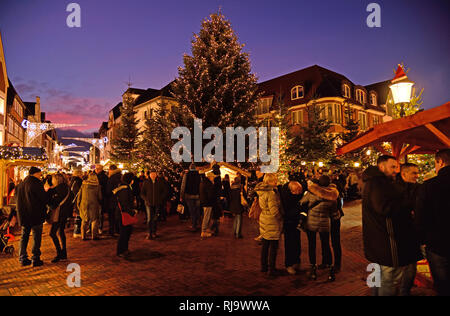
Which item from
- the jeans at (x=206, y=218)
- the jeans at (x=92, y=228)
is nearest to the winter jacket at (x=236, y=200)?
the jeans at (x=206, y=218)

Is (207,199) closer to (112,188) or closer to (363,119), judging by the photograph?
(112,188)

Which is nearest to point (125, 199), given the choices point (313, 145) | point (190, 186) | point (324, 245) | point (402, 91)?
point (190, 186)

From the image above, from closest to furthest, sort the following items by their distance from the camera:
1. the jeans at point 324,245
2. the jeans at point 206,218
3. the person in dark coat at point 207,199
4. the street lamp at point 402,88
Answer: the jeans at point 324,245 → the street lamp at point 402,88 → the jeans at point 206,218 → the person in dark coat at point 207,199

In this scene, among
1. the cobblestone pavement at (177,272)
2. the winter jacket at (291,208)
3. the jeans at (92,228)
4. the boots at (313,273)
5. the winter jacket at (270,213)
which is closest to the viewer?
the cobblestone pavement at (177,272)

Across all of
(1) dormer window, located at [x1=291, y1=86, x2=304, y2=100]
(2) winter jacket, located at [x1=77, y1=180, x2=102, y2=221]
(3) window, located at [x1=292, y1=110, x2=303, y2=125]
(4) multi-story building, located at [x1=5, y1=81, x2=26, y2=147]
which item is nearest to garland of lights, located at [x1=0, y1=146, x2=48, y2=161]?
(2) winter jacket, located at [x1=77, y1=180, x2=102, y2=221]

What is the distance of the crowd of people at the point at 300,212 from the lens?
134 inches

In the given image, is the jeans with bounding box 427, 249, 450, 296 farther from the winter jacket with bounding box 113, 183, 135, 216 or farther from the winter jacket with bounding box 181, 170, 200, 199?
the winter jacket with bounding box 181, 170, 200, 199

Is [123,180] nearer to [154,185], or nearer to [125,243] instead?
[125,243]

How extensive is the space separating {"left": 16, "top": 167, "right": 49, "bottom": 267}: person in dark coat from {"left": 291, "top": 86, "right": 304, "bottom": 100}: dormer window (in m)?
37.7

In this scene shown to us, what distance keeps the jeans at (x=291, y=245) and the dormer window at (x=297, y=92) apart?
3642 cm

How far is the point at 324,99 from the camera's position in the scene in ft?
122

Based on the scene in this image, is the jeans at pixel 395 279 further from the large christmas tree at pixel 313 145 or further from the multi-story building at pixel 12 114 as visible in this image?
the multi-story building at pixel 12 114
